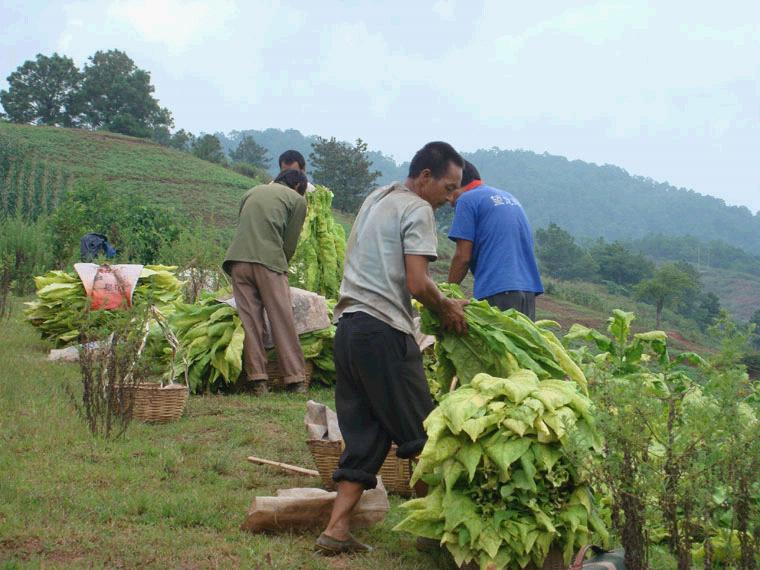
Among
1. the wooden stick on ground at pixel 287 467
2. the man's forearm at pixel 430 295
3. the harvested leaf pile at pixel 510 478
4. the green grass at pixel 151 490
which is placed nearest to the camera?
the harvested leaf pile at pixel 510 478

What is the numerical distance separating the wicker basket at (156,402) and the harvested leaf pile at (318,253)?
400 cm

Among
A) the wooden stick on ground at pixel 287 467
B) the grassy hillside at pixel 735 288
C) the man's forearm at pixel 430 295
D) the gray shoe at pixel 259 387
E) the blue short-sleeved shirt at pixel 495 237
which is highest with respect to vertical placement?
the blue short-sleeved shirt at pixel 495 237

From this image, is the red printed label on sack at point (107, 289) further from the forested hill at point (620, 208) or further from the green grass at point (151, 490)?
the forested hill at point (620, 208)

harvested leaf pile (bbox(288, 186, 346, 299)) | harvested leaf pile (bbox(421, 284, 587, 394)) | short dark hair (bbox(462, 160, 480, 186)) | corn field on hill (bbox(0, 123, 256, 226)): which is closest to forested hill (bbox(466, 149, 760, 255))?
corn field on hill (bbox(0, 123, 256, 226))

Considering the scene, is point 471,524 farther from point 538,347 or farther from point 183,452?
point 183,452

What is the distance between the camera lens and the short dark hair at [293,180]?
27.5 feet

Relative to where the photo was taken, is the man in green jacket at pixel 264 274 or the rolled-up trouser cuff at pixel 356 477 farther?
the man in green jacket at pixel 264 274

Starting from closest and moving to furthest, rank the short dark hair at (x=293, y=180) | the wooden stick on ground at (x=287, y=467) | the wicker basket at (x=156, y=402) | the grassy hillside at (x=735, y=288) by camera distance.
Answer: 1. the wooden stick on ground at (x=287, y=467)
2. the wicker basket at (x=156, y=402)
3. the short dark hair at (x=293, y=180)
4. the grassy hillside at (x=735, y=288)

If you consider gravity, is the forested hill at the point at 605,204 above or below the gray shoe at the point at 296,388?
above

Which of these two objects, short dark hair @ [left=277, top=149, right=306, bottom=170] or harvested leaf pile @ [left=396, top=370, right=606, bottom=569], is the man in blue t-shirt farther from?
short dark hair @ [left=277, top=149, right=306, bottom=170]

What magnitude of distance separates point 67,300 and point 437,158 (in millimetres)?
7007

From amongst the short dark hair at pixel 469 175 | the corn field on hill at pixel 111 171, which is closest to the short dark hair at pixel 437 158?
the short dark hair at pixel 469 175

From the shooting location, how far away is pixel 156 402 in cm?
659

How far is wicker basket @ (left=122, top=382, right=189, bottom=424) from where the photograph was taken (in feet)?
21.6
